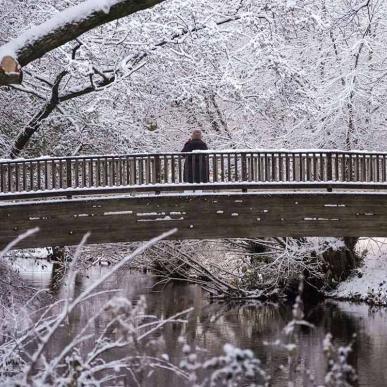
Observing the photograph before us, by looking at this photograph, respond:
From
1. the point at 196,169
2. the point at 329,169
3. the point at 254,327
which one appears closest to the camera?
the point at 196,169

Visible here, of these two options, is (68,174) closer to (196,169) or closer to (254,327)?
(196,169)

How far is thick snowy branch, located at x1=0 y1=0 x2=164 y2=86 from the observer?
939cm

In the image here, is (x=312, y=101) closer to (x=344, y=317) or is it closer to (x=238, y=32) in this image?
(x=238, y=32)

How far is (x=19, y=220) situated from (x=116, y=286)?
8981 mm

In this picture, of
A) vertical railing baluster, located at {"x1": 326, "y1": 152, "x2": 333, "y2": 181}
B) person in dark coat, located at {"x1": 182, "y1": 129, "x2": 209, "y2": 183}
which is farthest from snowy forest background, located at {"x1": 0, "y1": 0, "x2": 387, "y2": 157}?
person in dark coat, located at {"x1": 182, "y1": 129, "x2": 209, "y2": 183}

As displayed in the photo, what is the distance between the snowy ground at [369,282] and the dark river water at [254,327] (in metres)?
0.83

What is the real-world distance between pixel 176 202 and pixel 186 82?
4488 mm

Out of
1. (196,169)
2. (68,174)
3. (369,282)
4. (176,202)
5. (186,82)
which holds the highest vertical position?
(186,82)

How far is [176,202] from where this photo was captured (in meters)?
17.2

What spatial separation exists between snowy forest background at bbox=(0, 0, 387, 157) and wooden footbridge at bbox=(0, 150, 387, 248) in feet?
7.06

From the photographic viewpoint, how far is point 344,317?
810 inches

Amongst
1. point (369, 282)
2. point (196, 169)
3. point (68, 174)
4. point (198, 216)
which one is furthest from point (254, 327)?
point (369, 282)

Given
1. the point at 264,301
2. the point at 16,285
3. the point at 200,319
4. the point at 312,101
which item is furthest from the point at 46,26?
the point at 264,301

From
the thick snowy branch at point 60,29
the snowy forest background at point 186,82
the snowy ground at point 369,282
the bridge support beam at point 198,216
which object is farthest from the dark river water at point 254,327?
the thick snowy branch at point 60,29
